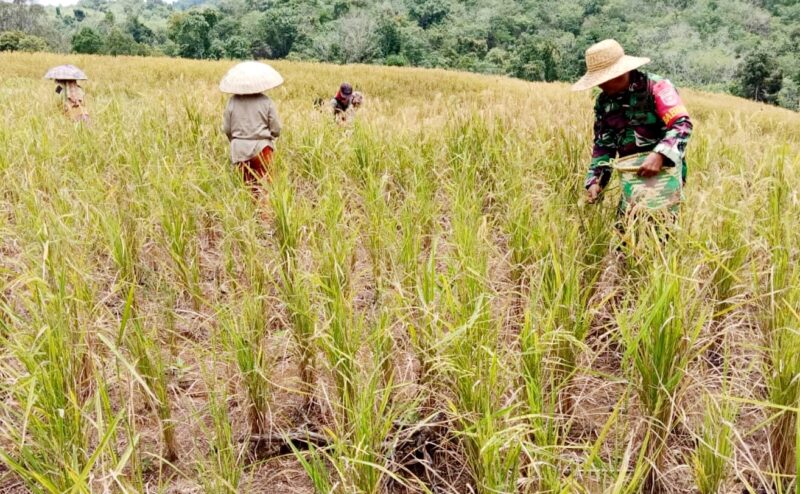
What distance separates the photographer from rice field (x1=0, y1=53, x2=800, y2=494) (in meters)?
1.38

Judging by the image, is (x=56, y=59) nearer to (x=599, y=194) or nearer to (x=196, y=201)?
(x=196, y=201)

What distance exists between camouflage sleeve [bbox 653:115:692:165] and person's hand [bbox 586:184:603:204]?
36cm

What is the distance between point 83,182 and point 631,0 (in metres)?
108

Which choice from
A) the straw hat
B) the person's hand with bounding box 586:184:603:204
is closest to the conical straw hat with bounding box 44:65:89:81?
the straw hat

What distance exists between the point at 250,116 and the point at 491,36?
8143cm

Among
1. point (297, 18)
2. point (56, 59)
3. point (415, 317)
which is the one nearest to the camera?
point (415, 317)

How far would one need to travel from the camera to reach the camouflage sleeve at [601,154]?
9.73 ft

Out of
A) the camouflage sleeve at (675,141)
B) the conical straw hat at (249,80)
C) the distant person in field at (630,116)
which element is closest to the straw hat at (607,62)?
the distant person in field at (630,116)

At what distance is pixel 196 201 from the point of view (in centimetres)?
288

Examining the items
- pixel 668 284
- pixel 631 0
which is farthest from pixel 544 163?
pixel 631 0

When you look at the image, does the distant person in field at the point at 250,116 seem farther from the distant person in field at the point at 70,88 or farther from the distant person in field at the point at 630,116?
the distant person in field at the point at 70,88

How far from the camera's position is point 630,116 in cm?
289

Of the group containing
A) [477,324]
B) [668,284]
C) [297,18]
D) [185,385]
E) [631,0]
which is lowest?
[185,385]

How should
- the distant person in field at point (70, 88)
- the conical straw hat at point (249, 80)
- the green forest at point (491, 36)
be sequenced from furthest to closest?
the green forest at point (491, 36) → the distant person in field at point (70, 88) → the conical straw hat at point (249, 80)
